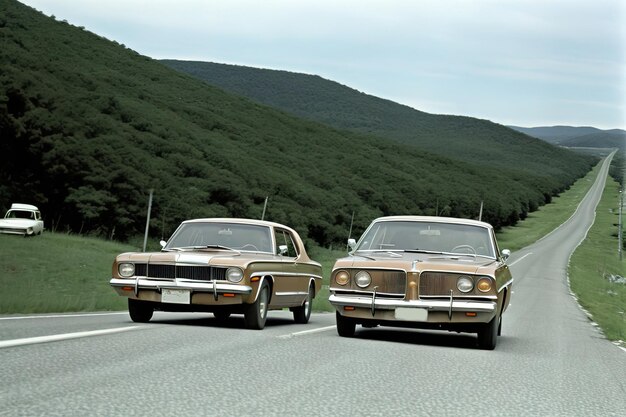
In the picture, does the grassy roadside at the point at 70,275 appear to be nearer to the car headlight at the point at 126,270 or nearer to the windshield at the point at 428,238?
the car headlight at the point at 126,270

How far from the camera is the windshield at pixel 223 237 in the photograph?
13742mm

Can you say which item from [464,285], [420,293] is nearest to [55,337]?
[420,293]

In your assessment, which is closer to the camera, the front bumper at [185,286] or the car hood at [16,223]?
the front bumper at [185,286]

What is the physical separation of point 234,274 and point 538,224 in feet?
439

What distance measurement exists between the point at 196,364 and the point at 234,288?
13.5 feet

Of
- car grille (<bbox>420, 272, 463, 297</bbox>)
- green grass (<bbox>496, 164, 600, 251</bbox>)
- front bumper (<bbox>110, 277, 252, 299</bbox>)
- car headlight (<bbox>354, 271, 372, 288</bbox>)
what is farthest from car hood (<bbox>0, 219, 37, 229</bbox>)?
green grass (<bbox>496, 164, 600, 251</bbox>)

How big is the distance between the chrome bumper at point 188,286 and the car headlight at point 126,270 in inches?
7.1

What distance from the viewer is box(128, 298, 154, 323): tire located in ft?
41.4

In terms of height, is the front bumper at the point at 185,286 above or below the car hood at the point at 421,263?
below

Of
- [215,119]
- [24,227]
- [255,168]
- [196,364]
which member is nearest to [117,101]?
[255,168]

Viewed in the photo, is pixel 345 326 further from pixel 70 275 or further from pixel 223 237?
pixel 70 275

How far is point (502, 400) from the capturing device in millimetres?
7066

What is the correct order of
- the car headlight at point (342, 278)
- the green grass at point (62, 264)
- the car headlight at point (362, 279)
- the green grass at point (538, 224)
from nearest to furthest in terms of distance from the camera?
1. the car headlight at point (362, 279)
2. the car headlight at point (342, 278)
3. the green grass at point (62, 264)
4. the green grass at point (538, 224)

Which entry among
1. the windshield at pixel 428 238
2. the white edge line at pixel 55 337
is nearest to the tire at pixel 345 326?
the windshield at pixel 428 238
